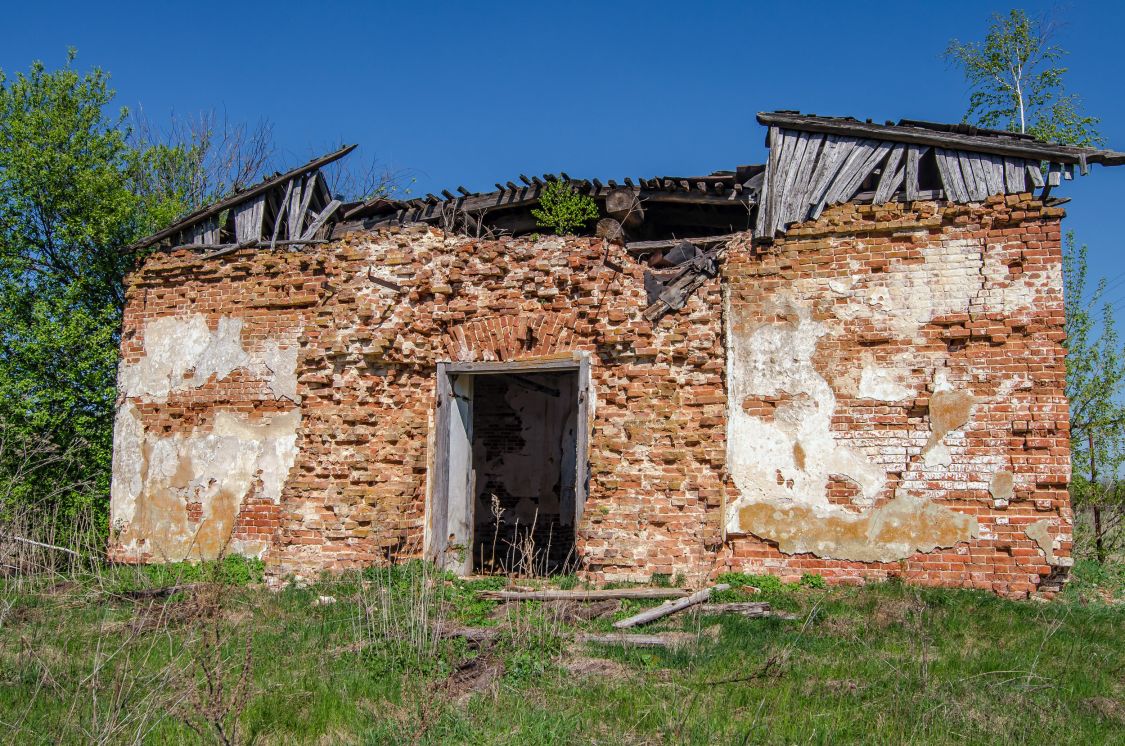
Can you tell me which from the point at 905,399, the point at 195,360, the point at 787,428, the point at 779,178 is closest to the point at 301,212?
the point at 195,360

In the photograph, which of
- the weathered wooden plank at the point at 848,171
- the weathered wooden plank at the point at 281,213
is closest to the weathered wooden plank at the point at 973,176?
the weathered wooden plank at the point at 848,171

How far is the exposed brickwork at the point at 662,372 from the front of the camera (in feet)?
25.0

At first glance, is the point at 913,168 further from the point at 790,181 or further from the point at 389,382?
the point at 389,382

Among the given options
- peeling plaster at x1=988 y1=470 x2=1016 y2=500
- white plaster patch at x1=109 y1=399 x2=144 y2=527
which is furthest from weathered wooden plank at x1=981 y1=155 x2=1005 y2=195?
white plaster patch at x1=109 y1=399 x2=144 y2=527

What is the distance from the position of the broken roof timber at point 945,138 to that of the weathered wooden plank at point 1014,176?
0.23 ft

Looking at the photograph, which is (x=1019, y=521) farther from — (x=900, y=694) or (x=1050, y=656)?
(x=900, y=694)

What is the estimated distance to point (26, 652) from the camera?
19.1 feet

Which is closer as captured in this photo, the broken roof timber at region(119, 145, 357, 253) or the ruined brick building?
the ruined brick building

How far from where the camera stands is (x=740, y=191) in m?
8.84

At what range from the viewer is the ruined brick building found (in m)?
7.69

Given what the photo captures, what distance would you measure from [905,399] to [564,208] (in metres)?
3.88

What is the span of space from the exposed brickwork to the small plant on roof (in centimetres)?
36

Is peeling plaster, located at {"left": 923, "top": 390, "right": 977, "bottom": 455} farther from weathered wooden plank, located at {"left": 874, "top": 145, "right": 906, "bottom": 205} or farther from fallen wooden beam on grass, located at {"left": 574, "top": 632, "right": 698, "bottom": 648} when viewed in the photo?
fallen wooden beam on grass, located at {"left": 574, "top": 632, "right": 698, "bottom": 648}

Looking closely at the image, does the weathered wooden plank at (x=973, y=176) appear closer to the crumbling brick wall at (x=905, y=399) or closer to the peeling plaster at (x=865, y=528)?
Answer: the crumbling brick wall at (x=905, y=399)
